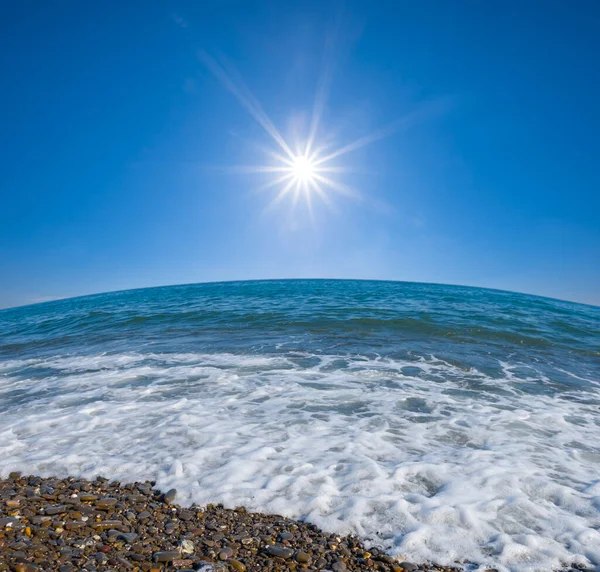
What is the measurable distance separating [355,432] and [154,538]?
2.68 m

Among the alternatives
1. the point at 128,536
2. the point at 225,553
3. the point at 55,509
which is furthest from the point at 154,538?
the point at 55,509

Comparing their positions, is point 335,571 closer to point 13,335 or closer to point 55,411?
point 55,411

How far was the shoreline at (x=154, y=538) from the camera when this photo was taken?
2.21 metres

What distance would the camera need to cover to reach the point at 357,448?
13.0 feet

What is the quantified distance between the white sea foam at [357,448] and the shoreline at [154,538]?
0.18 meters

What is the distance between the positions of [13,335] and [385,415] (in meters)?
16.0

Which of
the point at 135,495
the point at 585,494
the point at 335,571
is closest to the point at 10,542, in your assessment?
the point at 135,495

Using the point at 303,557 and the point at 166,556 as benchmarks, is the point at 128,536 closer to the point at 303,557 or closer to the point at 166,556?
the point at 166,556

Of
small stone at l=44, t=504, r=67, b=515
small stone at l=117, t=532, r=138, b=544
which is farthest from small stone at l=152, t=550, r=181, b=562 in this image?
small stone at l=44, t=504, r=67, b=515

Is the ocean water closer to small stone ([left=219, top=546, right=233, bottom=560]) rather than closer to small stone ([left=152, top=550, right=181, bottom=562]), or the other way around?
small stone ([left=219, top=546, right=233, bottom=560])

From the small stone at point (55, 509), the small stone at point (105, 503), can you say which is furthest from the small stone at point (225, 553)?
the small stone at point (55, 509)

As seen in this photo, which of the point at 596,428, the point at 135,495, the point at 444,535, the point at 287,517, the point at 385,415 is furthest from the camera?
the point at 385,415

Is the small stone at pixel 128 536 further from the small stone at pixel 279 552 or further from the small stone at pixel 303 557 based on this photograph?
the small stone at pixel 303 557

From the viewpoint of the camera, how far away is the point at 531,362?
8203 mm
